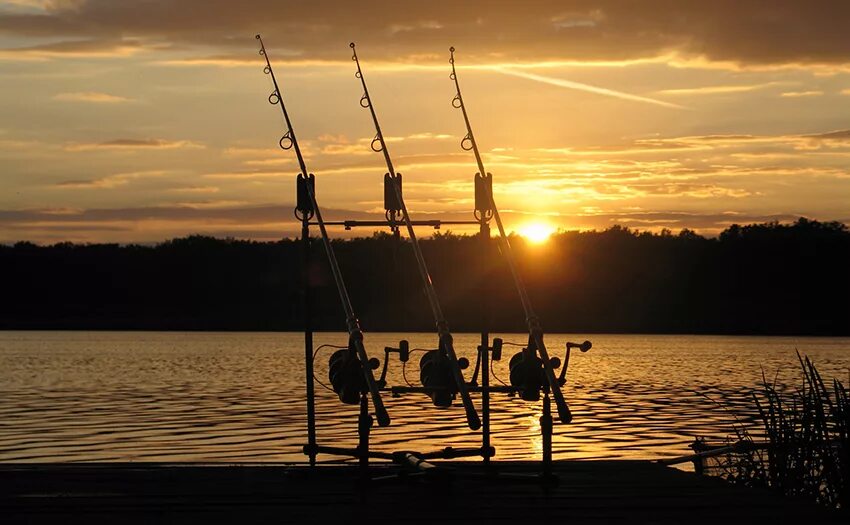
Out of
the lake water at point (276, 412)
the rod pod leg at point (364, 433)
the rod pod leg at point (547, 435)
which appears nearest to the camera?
the rod pod leg at point (364, 433)

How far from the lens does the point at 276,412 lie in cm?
2697

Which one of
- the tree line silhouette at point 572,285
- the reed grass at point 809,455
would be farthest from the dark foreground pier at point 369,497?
the tree line silhouette at point 572,285

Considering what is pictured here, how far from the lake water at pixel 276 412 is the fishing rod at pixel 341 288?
7224 mm

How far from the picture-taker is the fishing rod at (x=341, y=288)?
29.2 feet

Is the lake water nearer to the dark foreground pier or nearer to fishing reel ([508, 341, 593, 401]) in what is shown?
the dark foreground pier

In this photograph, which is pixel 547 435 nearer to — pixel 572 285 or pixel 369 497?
pixel 369 497

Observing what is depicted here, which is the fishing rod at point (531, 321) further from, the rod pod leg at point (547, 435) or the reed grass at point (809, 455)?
the reed grass at point (809, 455)

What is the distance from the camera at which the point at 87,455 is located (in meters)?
18.3

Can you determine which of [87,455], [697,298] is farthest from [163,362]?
[697,298]

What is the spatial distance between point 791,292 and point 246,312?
4027cm

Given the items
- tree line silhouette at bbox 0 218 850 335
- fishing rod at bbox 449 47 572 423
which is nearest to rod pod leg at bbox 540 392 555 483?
fishing rod at bbox 449 47 572 423

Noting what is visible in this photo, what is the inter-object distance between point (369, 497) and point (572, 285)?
8679 centimetres

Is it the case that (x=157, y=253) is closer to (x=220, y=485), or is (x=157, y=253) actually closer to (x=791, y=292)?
(x=791, y=292)

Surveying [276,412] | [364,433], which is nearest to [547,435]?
[364,433]
